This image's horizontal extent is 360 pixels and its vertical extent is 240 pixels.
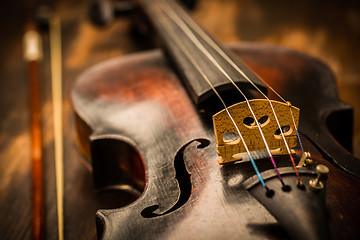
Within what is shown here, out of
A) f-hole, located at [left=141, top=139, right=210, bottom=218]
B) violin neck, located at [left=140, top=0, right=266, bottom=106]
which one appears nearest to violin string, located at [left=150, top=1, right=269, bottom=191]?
violin neck, located at [left=140, top=0, right=266, bottom=106]

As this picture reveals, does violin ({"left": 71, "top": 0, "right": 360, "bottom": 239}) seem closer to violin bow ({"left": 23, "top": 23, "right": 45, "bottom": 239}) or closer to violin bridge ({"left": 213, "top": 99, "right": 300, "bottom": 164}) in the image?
violin bridge ({"left": 213, "top": 99, "right": 300, "bottom": 164})

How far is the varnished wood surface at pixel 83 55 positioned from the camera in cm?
101

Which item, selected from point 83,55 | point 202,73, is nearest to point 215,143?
point 202,73

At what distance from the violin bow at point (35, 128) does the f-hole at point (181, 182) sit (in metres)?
0.42

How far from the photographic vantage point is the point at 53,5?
87.7 inches

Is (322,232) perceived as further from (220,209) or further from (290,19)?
(290,19)

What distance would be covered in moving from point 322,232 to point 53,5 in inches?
88.1

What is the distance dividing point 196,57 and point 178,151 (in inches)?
14.5

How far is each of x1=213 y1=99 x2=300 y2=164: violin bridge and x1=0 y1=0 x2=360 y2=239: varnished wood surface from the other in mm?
485

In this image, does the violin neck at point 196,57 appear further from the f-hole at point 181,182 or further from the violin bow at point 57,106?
the violin bow at point 57,106

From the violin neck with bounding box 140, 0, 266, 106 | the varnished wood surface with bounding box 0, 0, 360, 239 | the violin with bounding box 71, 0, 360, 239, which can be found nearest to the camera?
the violin with bounding box 71, 0, 360, 239

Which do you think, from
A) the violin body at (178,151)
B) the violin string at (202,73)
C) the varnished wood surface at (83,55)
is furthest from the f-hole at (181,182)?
the varnished wood surface at (83,55)

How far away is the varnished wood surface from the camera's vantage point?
1.01 meters

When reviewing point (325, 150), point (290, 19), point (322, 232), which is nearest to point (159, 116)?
point (325, 150)
